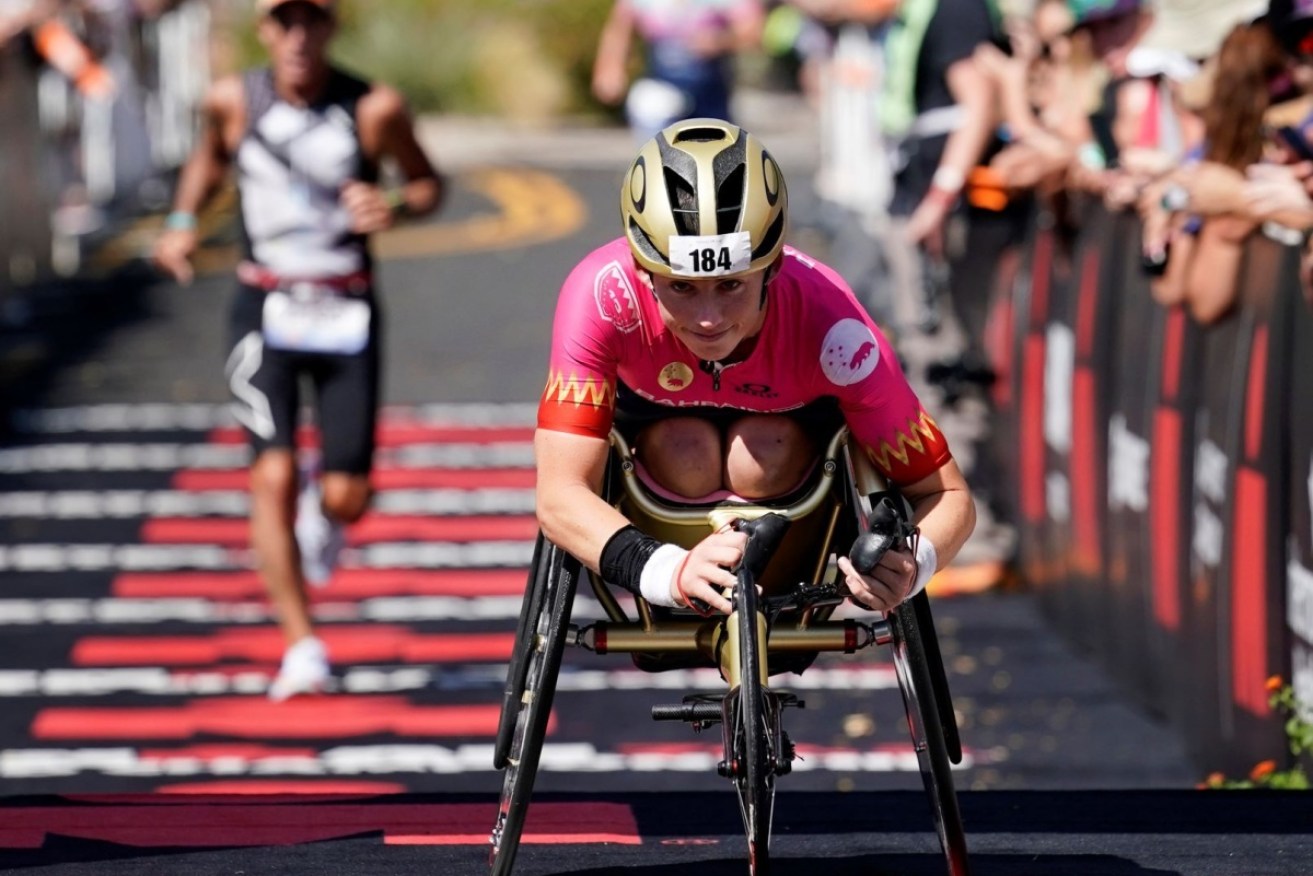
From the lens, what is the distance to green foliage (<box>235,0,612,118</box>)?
3195cm

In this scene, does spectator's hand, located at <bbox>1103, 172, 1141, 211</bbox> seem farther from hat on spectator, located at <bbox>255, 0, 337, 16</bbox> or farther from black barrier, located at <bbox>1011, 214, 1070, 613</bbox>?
hat on spectator, located at <bbox>255, 0, 337, 16</bbox>

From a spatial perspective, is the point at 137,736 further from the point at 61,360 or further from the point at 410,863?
the point at 61,360

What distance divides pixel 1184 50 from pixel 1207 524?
→ 207 centimetres

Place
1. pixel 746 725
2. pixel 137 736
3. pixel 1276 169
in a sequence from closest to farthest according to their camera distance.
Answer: pixel 746 725 → pixel 1276 169 → pixel 137 736

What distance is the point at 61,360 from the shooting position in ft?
50.1

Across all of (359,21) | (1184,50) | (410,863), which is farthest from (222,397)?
(359,21)

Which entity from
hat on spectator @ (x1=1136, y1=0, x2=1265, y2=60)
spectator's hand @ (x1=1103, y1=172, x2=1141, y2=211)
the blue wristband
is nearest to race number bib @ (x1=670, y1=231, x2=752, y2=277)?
spectator's hand @ (x1=1103, y1=172, x2=1141, y2=211)

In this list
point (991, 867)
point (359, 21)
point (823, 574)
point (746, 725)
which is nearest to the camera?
point (746, 725)

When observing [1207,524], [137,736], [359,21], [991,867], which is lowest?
[359,21]

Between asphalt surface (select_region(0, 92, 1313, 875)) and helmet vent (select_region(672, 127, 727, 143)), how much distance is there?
4.96 ft

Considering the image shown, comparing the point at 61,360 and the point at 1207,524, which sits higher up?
the point at 1207,524

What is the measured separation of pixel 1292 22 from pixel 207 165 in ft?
13.1

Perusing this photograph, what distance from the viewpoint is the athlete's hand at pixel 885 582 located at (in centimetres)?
414

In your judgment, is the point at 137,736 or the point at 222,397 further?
the point at 222,397
